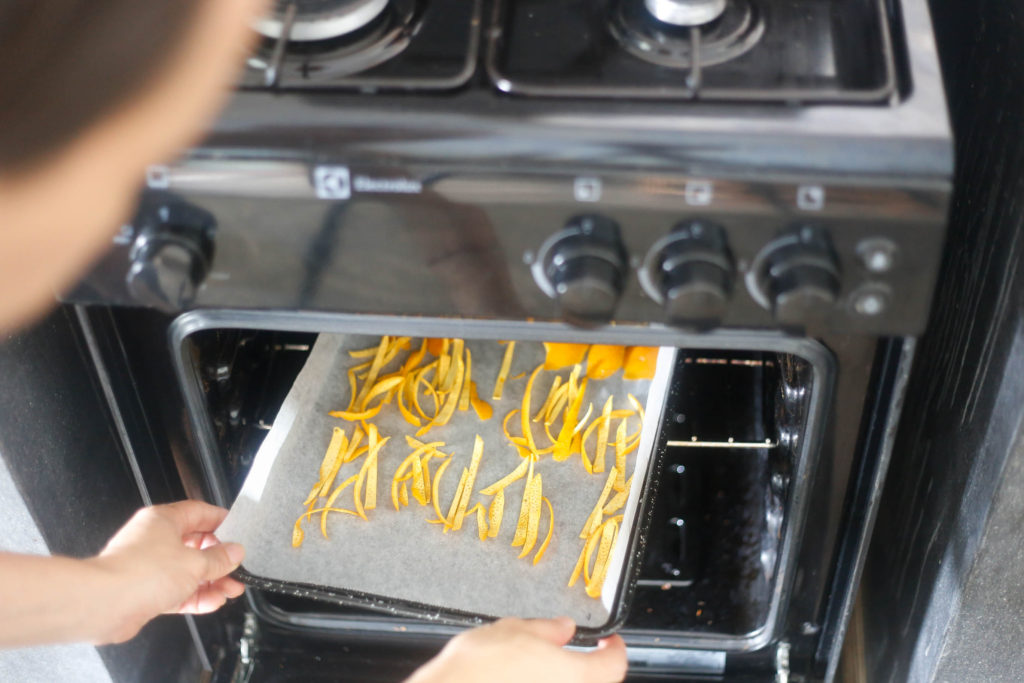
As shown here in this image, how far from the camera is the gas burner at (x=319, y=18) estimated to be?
73 cm

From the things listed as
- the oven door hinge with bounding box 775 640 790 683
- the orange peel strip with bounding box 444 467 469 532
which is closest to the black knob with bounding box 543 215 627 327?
the orange peel strip with bounding box 444 467 469 532

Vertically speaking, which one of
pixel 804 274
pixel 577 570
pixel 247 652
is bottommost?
pixel 247 652

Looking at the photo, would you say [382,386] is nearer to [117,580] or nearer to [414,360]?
[414,360]

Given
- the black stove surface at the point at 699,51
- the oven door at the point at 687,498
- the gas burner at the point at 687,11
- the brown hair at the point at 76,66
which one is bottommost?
the oven door at the point at 687,498

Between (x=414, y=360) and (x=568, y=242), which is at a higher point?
(x=568, y=242)

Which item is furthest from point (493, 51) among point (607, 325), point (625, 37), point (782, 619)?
point (782, 619)

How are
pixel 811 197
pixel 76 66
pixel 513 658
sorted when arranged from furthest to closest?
1. pixel 513 658
2. pixel 811 197
3. pixel 76 66

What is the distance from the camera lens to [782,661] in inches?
43.4

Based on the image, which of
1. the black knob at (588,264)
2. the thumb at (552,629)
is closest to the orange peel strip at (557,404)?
the thumb at (552,629)

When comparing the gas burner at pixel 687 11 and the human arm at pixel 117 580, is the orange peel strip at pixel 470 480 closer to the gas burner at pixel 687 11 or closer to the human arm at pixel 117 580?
the human arm at pixel 117 580

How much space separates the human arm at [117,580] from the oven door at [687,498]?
0.09 metres

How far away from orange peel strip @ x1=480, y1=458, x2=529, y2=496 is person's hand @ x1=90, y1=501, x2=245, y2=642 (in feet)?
0.88

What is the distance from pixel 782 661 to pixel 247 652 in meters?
0.61

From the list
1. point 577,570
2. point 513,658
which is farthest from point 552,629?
point 577,570
